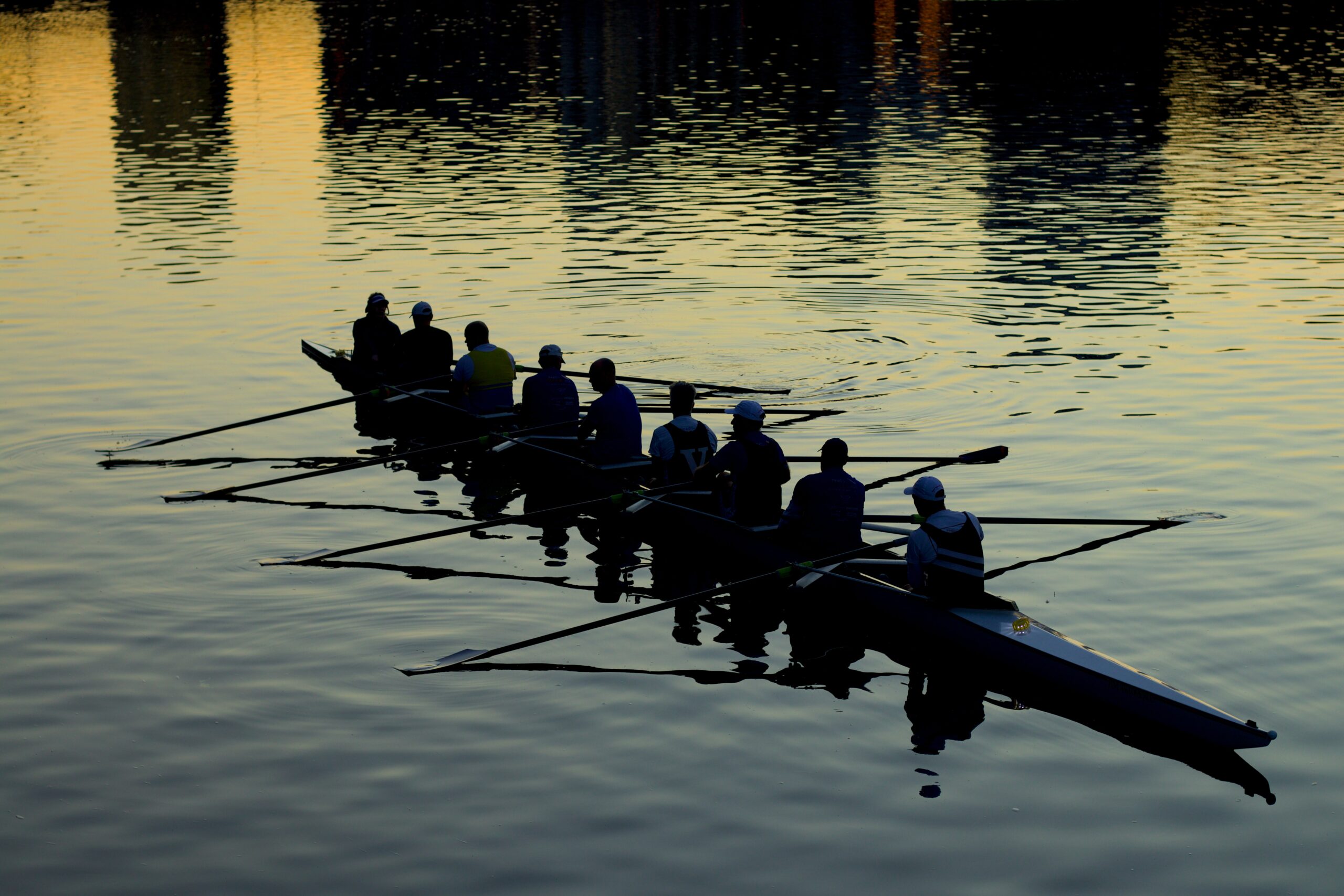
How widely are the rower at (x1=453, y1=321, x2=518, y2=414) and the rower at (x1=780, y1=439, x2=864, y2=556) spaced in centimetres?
808

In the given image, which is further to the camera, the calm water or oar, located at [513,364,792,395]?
oar, located at [513,364,792,395]

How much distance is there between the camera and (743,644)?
1564cm

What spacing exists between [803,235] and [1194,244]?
10102mm

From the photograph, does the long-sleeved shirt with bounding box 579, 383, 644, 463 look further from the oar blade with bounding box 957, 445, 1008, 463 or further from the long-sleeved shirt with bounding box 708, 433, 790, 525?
the oar blade with bounding box 957, 445, 1008, 463

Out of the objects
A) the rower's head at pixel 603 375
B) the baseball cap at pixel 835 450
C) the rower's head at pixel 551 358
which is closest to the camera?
the baseball cap at pixel 835 450

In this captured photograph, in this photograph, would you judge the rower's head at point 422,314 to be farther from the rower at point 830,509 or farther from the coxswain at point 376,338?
the rower at point 830,509

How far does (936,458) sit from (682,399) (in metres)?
3.91

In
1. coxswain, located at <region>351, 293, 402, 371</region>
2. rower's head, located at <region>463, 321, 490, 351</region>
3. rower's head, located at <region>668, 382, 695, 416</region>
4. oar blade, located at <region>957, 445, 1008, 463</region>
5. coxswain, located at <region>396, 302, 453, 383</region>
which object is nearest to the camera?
oar blade, located at <region>957, 445, 1008, 463</region>

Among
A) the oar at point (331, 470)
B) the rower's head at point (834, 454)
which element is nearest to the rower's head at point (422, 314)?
the oar at point (331, 470)

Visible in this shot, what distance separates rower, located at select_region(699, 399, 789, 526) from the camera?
56.3 ft

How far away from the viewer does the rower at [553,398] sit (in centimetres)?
2181

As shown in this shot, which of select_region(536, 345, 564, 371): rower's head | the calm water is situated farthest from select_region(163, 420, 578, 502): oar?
select_region(536, 345, 564, 371): rower's head

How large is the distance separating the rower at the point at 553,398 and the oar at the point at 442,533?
294 cm

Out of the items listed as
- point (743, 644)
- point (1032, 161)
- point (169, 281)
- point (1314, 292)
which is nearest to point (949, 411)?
point (743, 644)
